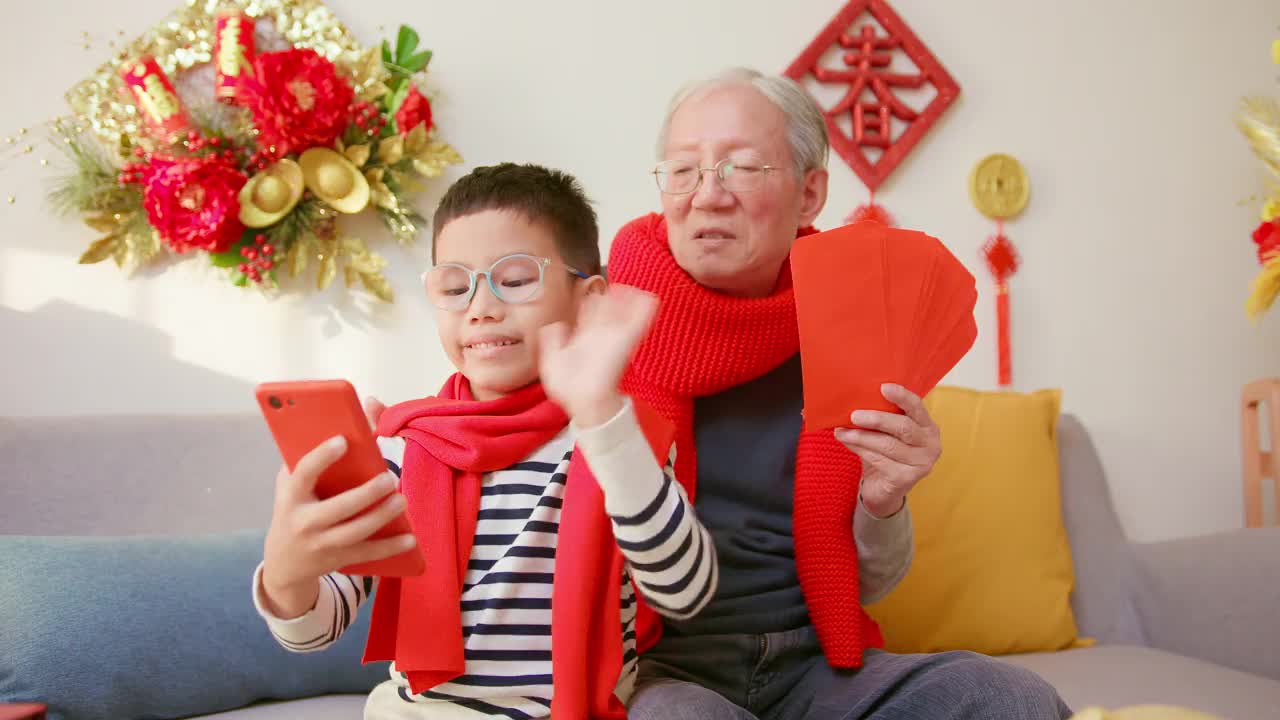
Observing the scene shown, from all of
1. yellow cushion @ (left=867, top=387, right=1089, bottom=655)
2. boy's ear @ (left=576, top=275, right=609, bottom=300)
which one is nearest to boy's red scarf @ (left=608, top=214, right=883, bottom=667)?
boy's ear @ (left=576, top=275, right=609, bottom=300)

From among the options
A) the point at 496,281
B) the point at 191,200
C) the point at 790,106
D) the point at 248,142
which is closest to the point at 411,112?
the point at 248,142

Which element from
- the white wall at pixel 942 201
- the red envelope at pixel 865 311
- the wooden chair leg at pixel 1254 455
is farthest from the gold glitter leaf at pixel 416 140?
the wooden chair leg at pixel 1254 455

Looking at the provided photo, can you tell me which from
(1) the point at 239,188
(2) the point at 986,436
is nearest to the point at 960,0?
(2) the point at 986,436

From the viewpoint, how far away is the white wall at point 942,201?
6.66 feet

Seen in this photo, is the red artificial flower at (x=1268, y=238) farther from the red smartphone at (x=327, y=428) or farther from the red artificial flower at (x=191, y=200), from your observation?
the red artificial flower at (x=191, y=200)

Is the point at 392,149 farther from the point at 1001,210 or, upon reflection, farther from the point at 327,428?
the point at 1001,210

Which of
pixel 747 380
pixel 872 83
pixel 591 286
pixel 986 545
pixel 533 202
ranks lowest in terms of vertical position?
Result: pixel 986 545

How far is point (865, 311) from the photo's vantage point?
111 centimetres

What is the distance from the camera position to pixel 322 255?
2088 mm

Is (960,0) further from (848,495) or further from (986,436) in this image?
(848,495)

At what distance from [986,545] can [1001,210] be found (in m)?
0.92

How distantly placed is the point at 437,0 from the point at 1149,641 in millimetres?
2062

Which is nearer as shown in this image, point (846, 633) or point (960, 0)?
point (846, 633)

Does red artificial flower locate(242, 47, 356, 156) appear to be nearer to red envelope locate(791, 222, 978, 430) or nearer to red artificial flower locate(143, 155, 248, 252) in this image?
red artificial flower locate(143, 155, 248, 252)
